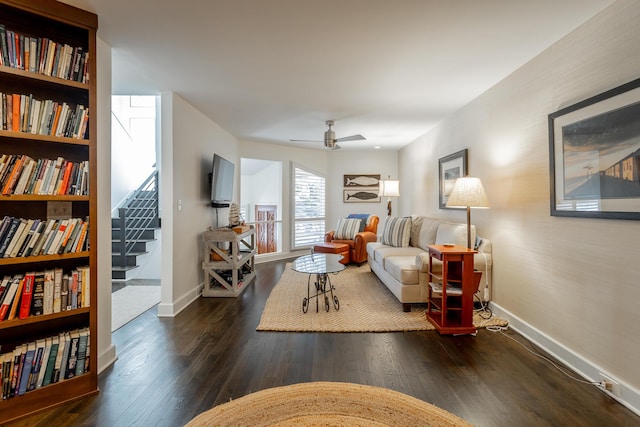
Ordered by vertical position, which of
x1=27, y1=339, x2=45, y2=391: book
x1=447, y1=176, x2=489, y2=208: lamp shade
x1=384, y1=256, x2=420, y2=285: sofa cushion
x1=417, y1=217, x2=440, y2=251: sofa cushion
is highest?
x1=447, y1=176, x2=489, y2=208: lamp shade

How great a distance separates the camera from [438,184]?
4.63m

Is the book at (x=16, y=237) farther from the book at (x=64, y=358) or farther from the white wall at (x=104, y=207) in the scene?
the book at (x=64, y=358)

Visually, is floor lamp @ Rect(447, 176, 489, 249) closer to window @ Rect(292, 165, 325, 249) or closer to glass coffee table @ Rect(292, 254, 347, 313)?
glass coffee table @ Rect(292, 254, 347, 313)

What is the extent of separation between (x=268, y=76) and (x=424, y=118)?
98.0 inches

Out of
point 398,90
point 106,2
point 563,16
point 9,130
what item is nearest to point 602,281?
point 563,16

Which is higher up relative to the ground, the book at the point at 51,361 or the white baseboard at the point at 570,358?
the book at the point at 51,361

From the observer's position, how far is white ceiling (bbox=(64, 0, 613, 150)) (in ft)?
6.07

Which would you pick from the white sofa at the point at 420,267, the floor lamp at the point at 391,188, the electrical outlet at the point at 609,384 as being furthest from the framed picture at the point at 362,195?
the electrical outlet at the point at 609,384

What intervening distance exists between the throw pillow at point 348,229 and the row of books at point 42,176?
4.39m

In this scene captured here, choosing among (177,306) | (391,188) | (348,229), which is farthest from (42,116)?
(391,188)

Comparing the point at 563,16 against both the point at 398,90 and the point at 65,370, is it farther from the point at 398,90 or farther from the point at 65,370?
the point at 65,370

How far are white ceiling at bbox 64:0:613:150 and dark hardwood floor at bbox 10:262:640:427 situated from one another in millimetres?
2442

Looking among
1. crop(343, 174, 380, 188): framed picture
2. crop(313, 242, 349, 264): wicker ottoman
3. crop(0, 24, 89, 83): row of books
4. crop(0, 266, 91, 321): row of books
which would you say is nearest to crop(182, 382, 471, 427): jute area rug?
crop(0, 266, 91, 321): row of books

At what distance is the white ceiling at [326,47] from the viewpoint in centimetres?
185
